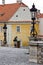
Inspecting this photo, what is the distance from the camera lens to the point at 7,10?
198 ft

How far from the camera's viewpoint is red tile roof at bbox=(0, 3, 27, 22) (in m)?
57.1

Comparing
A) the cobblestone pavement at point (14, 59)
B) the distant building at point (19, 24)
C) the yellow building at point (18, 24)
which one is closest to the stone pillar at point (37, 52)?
the cobblestone pavement at point (14, 59)

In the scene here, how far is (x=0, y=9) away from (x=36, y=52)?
49.0 metres

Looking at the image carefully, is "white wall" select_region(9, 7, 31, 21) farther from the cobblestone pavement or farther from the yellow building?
the cobblestone pavement

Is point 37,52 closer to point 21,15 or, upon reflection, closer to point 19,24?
point 19,24

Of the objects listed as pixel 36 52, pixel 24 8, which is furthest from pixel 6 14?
pixel 36 52

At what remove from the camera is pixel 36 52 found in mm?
13391

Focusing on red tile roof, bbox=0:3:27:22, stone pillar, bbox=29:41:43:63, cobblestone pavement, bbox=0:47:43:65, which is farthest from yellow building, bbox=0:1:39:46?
stone pillar, bbox=29:41:43:63

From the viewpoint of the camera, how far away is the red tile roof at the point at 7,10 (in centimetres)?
5712

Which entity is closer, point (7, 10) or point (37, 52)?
point (37, 52)

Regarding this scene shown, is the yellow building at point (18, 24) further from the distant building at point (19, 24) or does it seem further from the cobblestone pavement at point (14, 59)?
the cobblestone pavement at point (14, 59)

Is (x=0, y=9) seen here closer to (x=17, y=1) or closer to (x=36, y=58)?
(x=17, y=1)

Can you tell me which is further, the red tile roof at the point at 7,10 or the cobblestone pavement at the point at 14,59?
the red tile roof at the point at 7,10

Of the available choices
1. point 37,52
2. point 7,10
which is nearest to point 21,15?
point 7,10
